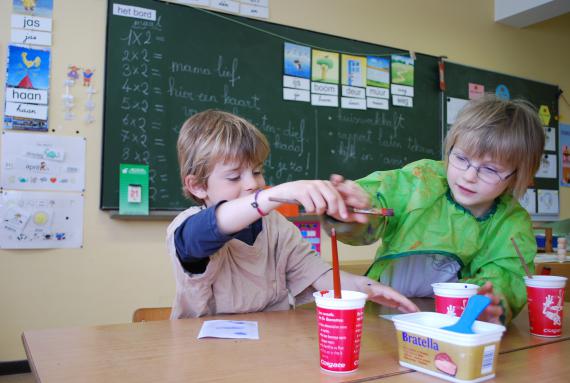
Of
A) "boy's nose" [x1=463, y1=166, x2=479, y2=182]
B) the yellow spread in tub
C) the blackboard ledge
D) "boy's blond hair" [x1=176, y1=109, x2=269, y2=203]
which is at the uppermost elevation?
"boy's blond hair" [x1=176, y1=109, x2=269, y2=203]

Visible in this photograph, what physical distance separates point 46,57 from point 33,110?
30cm

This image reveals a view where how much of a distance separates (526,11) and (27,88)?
403 cm

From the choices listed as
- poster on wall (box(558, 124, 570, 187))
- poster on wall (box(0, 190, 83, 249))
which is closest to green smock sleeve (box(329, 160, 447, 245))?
poster on wall (box(0, 190, 83, 249))

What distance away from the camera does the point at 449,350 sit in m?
0.78

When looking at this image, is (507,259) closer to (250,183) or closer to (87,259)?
(250,183)

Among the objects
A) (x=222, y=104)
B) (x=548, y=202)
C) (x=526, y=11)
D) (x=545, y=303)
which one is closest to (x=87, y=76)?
(x=222, y=104)

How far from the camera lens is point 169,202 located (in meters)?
2.96

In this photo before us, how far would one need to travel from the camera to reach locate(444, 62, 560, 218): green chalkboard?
4.22m

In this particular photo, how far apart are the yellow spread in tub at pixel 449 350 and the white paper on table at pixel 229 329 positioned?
0.34m

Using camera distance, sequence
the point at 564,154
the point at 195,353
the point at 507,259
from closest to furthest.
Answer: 1. the point at 195,353
2. the point at 507,259
3. the point at 564,154

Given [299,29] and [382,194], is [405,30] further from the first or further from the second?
[382,194]

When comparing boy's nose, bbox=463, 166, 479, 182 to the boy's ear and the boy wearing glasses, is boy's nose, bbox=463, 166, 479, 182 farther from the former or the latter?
the boy's ear

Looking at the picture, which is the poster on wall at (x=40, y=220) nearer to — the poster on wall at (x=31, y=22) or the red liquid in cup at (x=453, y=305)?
the poster on wall at (x=31, y=22)

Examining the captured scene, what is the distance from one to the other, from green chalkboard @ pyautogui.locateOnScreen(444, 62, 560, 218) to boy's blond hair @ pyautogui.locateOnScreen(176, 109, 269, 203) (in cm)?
305
